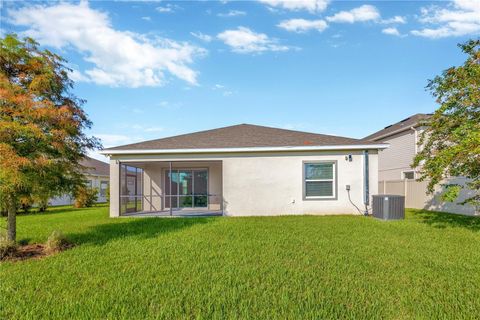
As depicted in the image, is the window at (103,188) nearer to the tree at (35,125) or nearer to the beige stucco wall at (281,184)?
the beige stucco wall at (281,184)

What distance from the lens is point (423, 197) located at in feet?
48.0

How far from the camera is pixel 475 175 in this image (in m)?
8.30

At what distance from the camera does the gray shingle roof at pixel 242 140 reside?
11922 mm

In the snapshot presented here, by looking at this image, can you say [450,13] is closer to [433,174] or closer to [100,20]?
[433,174]

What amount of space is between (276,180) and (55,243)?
8045mm

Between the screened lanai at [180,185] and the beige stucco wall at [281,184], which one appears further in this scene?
the screened lanai at [180,185]

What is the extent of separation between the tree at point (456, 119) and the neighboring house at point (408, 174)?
348 centimetres

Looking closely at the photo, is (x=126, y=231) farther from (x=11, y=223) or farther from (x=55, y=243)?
(x=11, y=223)

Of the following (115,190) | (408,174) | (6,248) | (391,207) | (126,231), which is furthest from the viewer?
(408,174)

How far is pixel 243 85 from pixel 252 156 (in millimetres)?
4773

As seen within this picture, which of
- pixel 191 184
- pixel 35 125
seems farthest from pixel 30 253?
pixel 191 184

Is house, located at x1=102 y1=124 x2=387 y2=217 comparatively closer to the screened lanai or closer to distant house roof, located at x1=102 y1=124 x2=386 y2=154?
distant house roof, located at x1=102 y1=124 x2=386 y2=154

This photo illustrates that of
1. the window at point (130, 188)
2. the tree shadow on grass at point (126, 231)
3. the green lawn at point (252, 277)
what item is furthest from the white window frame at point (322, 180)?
the window at point (130, 188)

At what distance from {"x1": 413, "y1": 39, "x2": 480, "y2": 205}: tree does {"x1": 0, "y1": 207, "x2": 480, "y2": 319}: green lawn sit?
185 centimetres
